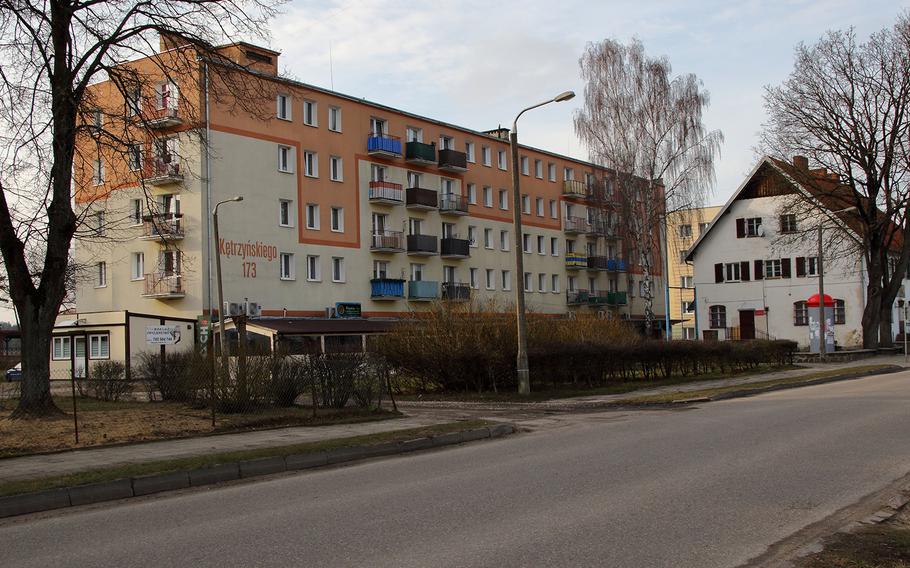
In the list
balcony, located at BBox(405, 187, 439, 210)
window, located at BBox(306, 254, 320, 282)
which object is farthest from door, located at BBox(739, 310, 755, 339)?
window, located at BBox(306, 254, 320, 282)

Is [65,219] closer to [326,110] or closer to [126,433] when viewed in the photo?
[126,433]

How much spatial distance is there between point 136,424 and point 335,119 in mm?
37145

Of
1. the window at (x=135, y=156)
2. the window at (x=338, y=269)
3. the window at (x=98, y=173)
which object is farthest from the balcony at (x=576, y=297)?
the window at (x=135, y=156)

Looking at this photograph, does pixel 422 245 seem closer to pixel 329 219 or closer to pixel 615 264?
pixel 329 219

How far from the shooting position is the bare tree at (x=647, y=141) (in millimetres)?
51250

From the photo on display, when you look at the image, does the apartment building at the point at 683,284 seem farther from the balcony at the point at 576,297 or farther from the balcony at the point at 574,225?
the balcony at the point at 576,297

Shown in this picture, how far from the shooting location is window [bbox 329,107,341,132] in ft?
167

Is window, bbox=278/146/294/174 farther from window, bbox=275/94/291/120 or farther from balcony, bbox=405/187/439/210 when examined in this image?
balcony, bbox=405/187/439/210

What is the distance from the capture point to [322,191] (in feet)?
165

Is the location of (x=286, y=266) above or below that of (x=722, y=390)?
above

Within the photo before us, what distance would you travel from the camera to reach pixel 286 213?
4831 cm

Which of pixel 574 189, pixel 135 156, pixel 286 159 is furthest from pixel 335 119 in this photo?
pixel 135 156

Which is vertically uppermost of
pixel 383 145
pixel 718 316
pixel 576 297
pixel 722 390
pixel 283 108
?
pixel 283 108

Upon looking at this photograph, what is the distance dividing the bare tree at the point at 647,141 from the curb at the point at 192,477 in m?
39.0
